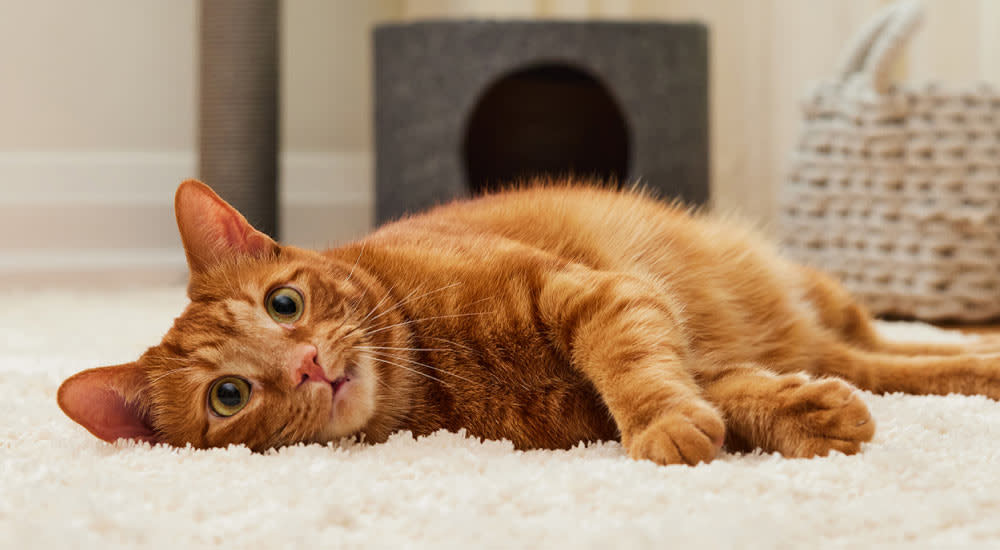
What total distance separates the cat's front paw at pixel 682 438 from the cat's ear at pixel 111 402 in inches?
19.5

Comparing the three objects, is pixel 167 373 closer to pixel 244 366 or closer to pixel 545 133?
pixel 244 366

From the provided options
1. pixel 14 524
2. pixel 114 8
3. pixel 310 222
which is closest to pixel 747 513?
pixel 14 524

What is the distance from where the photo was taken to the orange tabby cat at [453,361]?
0.90 metres

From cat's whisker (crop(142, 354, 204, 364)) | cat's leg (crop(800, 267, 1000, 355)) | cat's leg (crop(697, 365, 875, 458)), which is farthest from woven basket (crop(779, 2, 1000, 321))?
cat's whisker (crop(142, 354, 204, 364))

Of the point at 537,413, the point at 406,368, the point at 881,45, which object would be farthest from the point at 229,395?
the point at 881,45

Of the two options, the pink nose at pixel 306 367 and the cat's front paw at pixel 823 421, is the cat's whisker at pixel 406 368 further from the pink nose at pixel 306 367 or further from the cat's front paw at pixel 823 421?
the cat's front paw at pixel 823 421

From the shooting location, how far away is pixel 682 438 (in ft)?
2.72

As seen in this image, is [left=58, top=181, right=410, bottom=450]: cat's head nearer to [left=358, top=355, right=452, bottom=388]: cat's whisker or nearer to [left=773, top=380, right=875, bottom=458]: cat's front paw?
[left=358, top=355, right=452, bottom=388]: cat's whisker

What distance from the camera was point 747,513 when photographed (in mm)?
701

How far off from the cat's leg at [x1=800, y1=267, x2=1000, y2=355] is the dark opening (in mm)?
1547

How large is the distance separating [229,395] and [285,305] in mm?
106

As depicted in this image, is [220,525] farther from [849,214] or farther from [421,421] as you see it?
[849,214]

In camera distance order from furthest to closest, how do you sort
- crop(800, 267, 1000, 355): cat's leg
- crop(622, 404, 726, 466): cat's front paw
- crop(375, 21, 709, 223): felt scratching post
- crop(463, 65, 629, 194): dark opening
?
crop(463, 65, 629, 194): dark opening < crop(375, 21, 709, 223): felt scratching post < crop(800, 267, 1000, 355): cat's leg < crop(622, 404, 726, 466): cat's front paw

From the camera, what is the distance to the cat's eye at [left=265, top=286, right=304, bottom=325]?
3.18 feet
